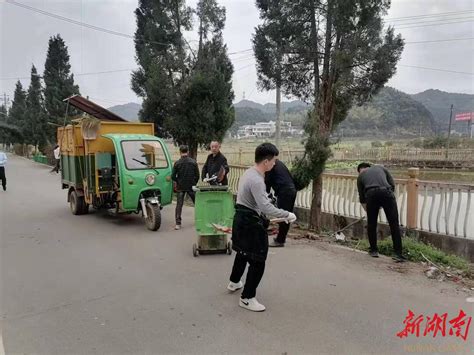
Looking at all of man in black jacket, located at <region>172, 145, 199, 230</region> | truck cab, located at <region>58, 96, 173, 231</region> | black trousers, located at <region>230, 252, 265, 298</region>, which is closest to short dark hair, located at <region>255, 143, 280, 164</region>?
black trousers, located at <region>230, 252, 265, 298</region>

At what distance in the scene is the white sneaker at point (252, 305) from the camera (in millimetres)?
4207

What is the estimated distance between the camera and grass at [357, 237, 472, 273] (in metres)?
5.84

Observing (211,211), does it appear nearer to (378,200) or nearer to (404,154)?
(378,200)

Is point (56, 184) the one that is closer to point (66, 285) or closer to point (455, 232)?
point (66, 285)

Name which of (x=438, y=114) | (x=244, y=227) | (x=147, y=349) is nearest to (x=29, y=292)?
(x=147, y=349)

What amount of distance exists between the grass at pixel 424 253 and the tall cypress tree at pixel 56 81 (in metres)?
31.2

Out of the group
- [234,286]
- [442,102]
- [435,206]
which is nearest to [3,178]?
[234,286]

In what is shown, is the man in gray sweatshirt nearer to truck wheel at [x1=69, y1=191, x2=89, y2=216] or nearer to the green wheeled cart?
the green wheeled cart

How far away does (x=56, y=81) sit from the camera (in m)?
34.1

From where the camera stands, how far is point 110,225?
8.83 meters

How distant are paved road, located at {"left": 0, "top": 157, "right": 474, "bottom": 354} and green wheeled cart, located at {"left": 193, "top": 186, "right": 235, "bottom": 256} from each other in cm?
38

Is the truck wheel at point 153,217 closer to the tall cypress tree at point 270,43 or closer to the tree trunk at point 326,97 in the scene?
the tree trunk at point 326,97

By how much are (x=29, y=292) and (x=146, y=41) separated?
13.5 meters

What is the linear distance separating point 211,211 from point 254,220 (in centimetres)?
210
